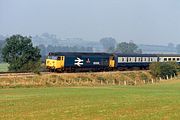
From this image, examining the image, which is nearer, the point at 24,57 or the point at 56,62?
the point at 56,62

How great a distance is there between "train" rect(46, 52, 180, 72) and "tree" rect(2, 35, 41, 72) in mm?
13095

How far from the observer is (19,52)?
8850cm

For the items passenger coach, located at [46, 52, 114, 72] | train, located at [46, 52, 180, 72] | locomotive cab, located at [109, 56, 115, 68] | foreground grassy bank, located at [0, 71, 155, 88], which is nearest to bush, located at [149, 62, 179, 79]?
foreground grassy bank, located at [0, 71, 155, 88]

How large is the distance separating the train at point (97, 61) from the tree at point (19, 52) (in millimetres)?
13095

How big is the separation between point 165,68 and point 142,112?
187ft

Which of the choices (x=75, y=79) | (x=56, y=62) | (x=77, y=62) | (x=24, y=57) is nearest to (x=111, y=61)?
(x=77, y=62)

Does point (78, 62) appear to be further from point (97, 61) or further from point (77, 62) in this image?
point (97, 61)

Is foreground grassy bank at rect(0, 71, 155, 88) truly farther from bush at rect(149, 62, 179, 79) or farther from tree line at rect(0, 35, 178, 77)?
tree line at rect(0, 35, 178, 77)

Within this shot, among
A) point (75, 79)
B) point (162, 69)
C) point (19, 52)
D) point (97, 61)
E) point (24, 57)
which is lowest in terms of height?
point (75, 79)

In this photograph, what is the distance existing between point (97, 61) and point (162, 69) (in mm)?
13830

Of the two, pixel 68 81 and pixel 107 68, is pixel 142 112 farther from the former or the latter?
pixel 107 68

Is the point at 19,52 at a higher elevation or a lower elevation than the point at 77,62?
higher

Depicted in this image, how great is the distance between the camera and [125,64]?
8044 centimetres

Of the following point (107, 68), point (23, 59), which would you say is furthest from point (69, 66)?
point (23, 59)
